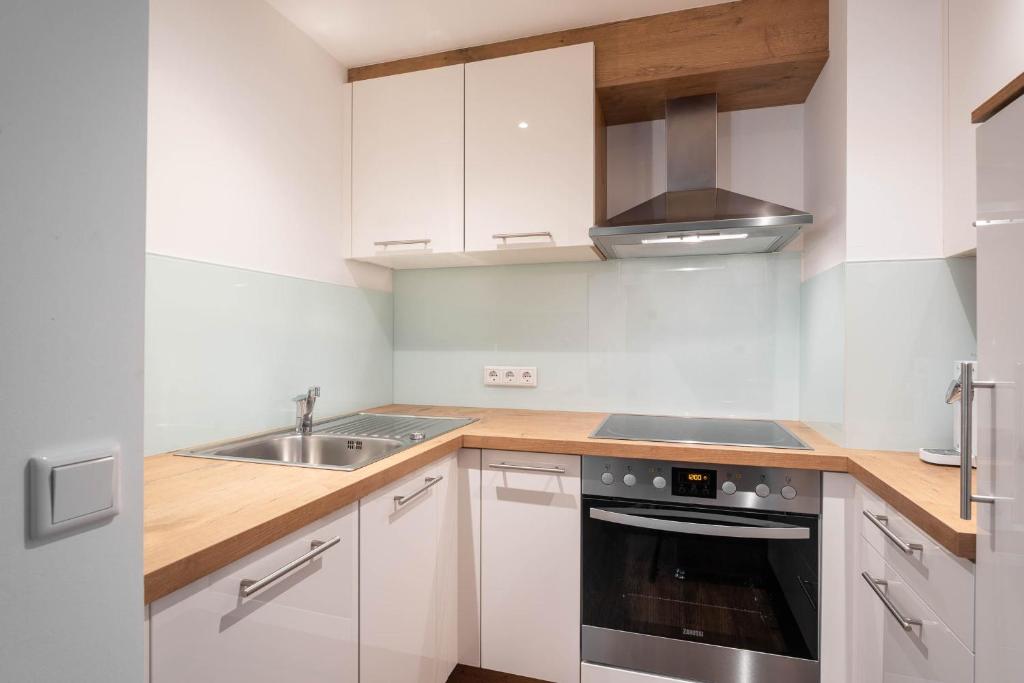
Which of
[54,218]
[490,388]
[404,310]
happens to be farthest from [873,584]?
[404,310]

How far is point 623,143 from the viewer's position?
2.23m

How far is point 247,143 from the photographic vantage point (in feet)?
5.45

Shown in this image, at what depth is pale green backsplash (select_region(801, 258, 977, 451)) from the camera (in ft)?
4.81

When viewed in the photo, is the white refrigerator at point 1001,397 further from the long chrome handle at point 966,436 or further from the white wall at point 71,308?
the white wall at point 71,308

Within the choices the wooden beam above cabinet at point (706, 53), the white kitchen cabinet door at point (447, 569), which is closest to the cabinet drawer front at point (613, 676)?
the white kitchen cabinet door at point (447, 569)

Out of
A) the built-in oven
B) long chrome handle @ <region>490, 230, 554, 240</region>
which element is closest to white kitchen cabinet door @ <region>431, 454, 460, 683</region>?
the built-in oven

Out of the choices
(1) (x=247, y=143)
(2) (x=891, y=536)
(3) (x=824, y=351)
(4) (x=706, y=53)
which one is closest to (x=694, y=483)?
(2) (x=891, y=536)

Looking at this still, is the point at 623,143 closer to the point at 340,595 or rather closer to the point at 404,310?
the point at 404,310

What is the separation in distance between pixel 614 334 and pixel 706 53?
1.08m

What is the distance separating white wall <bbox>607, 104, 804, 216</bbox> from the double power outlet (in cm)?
79

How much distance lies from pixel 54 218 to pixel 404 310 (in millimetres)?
2009

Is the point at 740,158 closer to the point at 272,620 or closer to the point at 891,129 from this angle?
the point at 891,129

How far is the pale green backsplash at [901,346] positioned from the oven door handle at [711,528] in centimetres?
32

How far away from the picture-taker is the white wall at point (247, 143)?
4.62 ft
